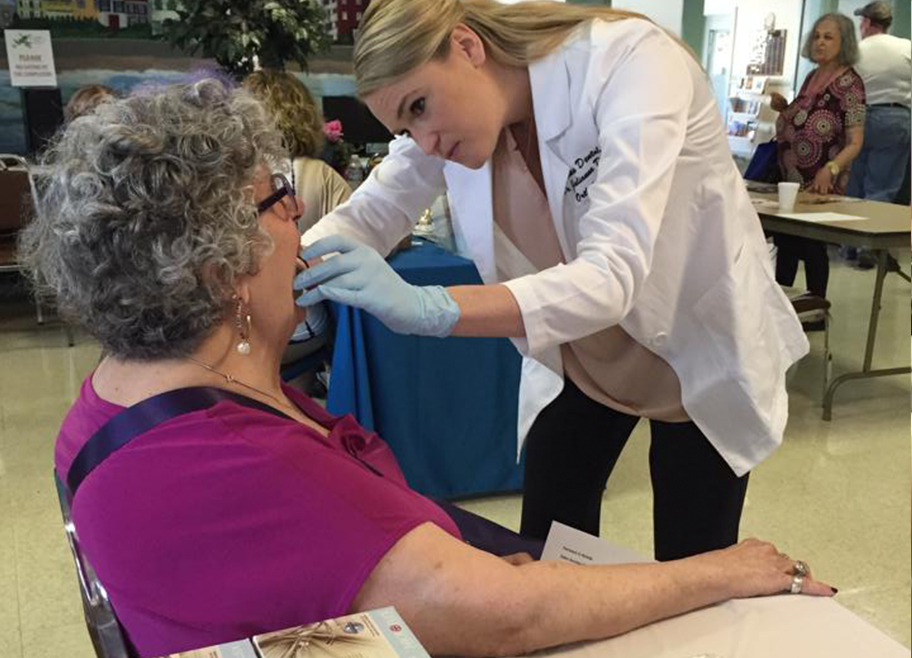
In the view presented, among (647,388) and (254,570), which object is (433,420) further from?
(254,570)

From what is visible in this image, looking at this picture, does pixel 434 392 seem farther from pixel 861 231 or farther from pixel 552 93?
pixel 861 231

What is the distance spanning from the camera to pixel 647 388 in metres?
1.46

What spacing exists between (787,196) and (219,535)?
10.6 ft

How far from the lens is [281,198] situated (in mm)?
1124

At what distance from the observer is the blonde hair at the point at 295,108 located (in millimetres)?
2984

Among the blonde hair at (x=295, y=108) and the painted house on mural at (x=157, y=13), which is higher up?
the painted house on mural at (x=157, y=13)

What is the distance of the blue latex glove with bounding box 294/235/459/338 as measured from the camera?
1.10m

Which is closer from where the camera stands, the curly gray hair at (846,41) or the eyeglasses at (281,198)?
the eyeglasses at (281,198)

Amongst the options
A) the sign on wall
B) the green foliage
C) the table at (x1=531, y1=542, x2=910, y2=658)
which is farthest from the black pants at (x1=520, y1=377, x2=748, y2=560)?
the sign on wall

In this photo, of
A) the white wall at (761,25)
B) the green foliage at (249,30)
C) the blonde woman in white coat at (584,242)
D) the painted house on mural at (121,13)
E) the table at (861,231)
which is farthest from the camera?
the white wall at (761,25)

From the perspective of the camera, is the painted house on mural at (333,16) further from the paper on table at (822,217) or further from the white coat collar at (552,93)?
the white coat collar at (552,93)

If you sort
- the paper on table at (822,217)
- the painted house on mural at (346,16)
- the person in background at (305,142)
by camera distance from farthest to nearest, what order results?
the painted house on mural at (346,16)
the paper on table at (822,217)
the person in background at (305,142)

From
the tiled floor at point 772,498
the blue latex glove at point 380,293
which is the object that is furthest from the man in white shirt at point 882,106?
the blue latex glove at point 380,293

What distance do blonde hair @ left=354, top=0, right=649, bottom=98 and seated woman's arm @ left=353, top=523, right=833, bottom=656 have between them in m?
0.64
